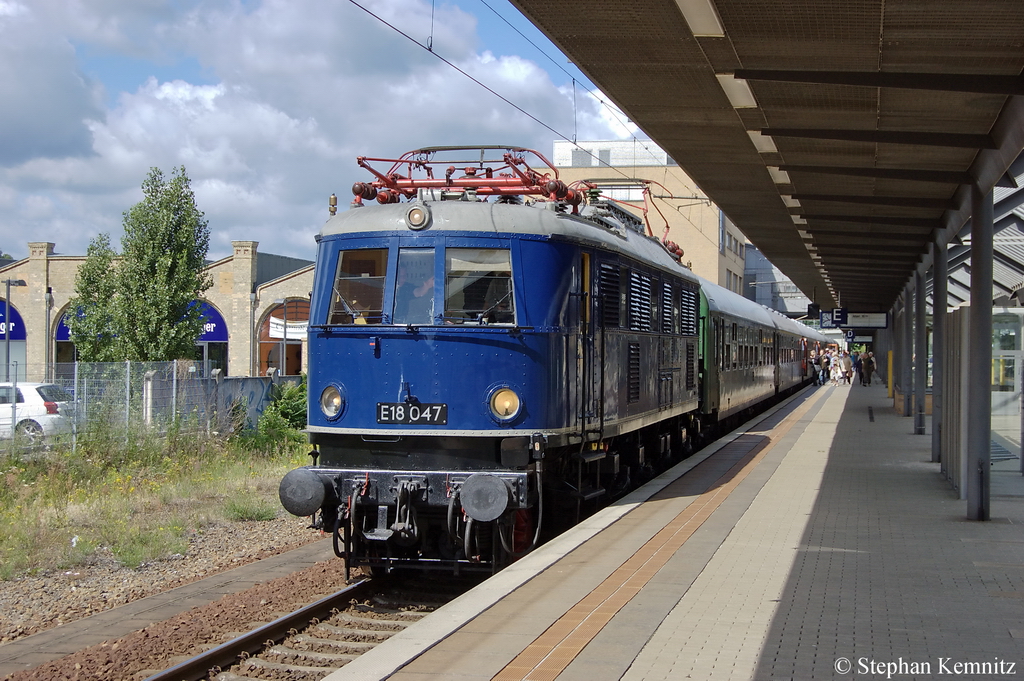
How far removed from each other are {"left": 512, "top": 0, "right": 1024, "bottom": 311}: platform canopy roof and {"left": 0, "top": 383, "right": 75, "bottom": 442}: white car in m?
10.4

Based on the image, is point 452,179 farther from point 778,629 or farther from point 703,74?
point 778,629

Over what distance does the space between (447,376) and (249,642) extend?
2678 millimetres

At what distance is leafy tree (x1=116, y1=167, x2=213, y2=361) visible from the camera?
23703mm

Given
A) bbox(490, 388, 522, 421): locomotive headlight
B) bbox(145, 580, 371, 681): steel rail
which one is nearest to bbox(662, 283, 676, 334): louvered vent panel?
bbox(490, 388, 522, 421): locomotive headlight

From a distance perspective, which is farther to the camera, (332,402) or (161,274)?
(161,274)

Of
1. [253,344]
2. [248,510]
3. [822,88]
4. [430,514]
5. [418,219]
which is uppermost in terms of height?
[822,88]

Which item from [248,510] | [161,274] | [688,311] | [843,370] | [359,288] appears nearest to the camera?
[359,288]

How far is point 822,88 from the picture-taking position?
868 centimetres

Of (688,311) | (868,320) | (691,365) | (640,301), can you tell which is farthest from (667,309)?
(868,320)

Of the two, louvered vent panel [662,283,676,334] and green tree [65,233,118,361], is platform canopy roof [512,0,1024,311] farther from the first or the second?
green tree [65,233,118,361]

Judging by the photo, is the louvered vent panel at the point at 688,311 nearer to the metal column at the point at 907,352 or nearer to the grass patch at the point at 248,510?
the grass patch at the point at 248,510

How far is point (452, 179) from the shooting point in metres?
10.5

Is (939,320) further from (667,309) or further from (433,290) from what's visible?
(433,290)

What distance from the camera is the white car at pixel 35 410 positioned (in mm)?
15583
